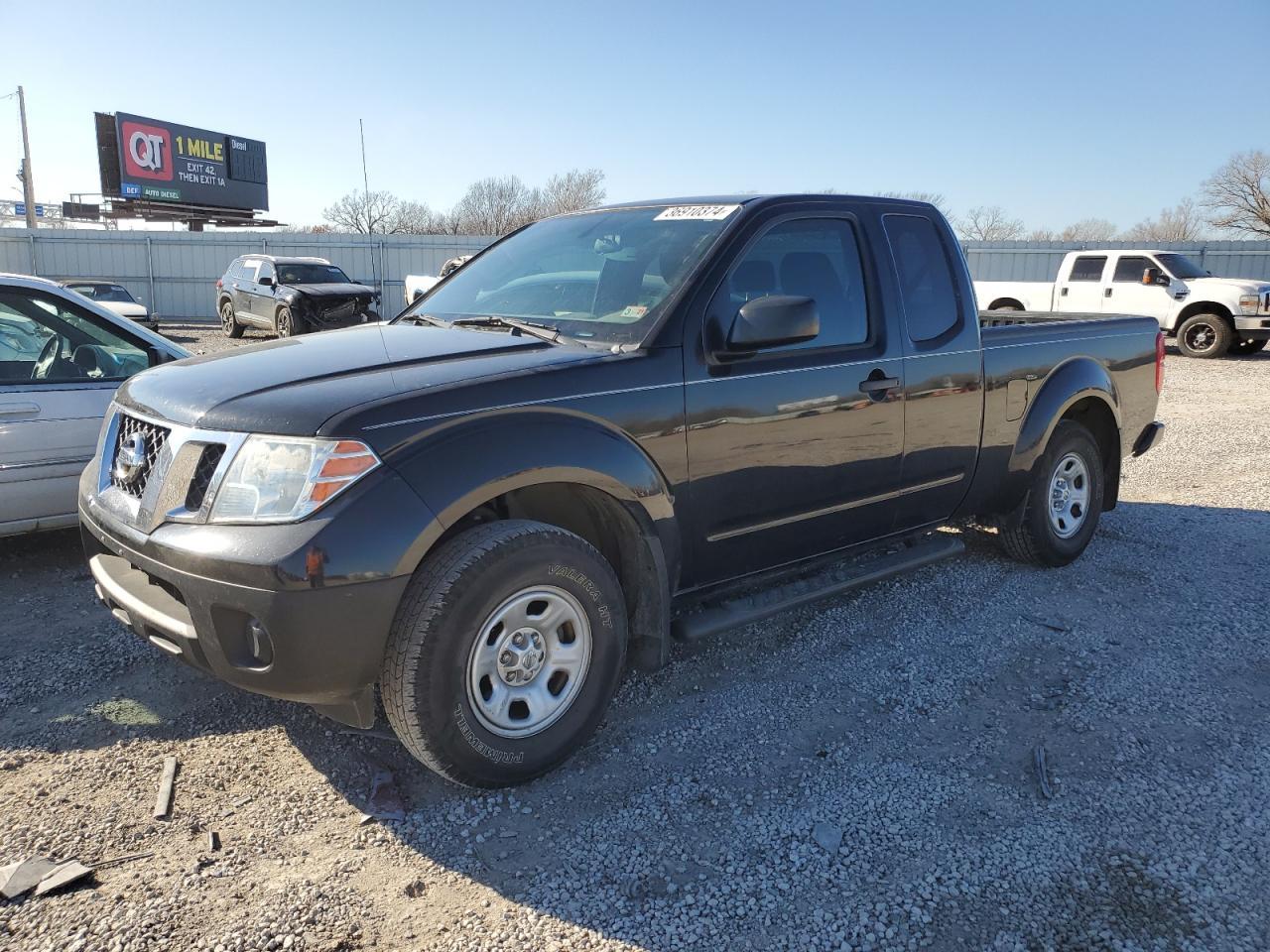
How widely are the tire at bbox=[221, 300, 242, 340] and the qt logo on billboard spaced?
22.3 meters

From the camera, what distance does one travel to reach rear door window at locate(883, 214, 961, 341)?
404 cm

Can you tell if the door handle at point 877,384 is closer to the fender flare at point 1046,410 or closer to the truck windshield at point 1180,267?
the fender flare at point 1046,410

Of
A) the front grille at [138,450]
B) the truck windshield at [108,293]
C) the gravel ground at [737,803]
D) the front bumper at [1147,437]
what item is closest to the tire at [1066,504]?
the front bumper at [1147,437]

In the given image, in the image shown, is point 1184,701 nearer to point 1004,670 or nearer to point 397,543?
point 1004,670

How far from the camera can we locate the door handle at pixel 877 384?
372 centimetres

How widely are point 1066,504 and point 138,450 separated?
15.3 ft

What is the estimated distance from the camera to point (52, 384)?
4.61 metres

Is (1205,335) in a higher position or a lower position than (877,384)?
lower

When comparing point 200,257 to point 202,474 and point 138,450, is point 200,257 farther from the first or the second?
point 202,474

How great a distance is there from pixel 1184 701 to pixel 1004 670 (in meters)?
0.67

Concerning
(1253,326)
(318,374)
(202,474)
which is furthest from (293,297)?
(1253,326)

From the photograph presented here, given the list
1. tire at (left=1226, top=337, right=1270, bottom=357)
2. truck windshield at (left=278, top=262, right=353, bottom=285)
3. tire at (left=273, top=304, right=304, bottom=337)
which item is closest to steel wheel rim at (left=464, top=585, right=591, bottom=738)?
tire at (left=273, top=304, right=304, bottom=337)

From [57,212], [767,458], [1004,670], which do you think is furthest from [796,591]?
[57,212]

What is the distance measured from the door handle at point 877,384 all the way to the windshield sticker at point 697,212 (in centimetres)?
91
